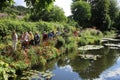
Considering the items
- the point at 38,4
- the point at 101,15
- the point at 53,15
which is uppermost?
the point at 38,4

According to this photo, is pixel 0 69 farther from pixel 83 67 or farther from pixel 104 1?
pixel 104 1

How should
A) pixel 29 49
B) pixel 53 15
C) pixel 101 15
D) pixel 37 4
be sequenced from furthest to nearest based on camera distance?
pixel 101 15, pixel 53 15, pixel 29 49, pixel 37 4

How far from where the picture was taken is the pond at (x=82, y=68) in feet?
58.5

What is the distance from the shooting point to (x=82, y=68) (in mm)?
20922

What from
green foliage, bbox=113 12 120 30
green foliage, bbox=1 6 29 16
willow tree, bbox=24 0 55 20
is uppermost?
willow tree, bbox=24 0 55 20

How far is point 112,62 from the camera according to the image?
937 inches

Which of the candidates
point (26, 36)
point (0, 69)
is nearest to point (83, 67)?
point (26, 36)

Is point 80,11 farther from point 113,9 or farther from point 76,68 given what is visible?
point 76,68

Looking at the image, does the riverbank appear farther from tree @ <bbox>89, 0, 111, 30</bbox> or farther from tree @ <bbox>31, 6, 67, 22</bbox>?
tree @ <bbox>89, 0, 111, 30</bbox>

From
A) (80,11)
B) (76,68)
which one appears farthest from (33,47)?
(80,11)

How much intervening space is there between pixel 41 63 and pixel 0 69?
15541mm

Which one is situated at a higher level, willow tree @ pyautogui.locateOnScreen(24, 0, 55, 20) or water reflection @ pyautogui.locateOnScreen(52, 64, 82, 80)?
willow tree @ pyautogui.locateOnScreen(24, 0, 55, 20)

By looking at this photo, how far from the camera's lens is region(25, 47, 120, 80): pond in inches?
702

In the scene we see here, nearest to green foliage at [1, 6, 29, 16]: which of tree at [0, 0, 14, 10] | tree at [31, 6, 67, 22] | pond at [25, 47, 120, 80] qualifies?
tree at [0, 0, 14, 10]
